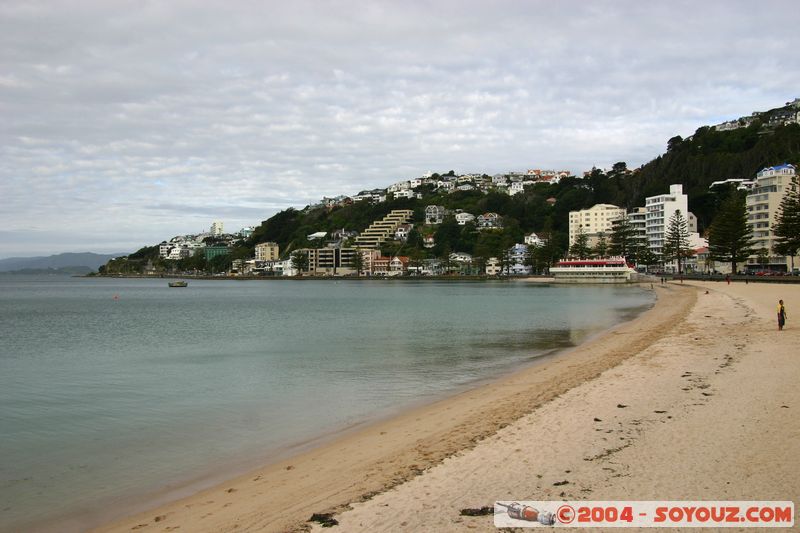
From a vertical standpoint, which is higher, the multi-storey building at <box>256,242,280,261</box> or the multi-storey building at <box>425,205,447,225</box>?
the multi-storey building at <box>425,205,447,225</box>

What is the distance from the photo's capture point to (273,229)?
17962 centimetres

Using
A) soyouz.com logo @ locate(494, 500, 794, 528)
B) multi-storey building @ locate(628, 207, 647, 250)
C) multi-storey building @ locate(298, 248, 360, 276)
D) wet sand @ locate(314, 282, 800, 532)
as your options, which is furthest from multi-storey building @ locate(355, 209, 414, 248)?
soyouz.com logo @ locate(494, 500, 794, 528)

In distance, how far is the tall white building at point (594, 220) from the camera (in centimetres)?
11265

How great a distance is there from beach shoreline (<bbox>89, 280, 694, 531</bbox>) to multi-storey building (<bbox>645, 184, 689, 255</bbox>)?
299 feet

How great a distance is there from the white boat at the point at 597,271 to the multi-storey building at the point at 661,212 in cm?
1369

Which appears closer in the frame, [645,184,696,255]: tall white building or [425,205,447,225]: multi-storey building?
[645,184,696,255]: tall white building

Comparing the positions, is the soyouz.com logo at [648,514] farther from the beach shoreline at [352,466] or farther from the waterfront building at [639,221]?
the waterfront building at [639,221]

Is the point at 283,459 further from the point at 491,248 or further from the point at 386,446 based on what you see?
the point at 491,248

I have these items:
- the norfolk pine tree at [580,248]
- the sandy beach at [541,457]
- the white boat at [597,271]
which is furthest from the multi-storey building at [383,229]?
the sandy beach at [541,457]

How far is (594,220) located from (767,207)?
47.1 m

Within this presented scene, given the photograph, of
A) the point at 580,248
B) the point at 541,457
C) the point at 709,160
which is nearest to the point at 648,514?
the point at 541,457

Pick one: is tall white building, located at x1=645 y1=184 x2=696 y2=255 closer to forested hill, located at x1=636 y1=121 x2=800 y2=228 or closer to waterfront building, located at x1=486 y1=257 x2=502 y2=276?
forested hill, located at x1=636 y1=121 x2=800 y2=228

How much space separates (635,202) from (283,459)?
391 feet

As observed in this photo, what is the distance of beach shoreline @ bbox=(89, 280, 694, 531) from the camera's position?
553 cm
